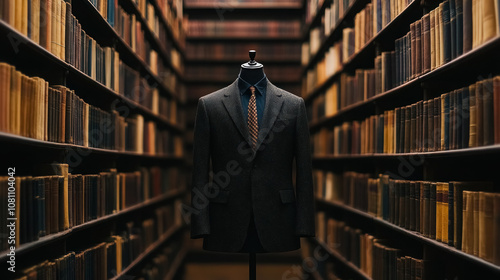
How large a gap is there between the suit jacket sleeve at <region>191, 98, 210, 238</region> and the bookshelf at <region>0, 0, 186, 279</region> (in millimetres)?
544

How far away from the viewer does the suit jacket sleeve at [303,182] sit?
2.57m

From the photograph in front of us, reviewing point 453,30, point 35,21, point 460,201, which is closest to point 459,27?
point 453,30

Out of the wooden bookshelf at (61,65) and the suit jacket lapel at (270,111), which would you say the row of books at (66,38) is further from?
the suit jacket lapel at (270,111)

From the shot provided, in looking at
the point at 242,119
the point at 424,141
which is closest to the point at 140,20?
the point at 242,119

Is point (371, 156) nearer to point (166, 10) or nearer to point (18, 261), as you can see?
point (18, 261)

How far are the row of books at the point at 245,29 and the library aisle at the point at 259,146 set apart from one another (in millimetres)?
1697

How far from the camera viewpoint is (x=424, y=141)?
2.46 metres

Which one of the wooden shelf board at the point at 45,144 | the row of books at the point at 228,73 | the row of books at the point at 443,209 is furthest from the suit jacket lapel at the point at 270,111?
the row of books at the point at 228,73

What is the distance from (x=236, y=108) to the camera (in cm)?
266

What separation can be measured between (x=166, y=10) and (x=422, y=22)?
10.5 ft

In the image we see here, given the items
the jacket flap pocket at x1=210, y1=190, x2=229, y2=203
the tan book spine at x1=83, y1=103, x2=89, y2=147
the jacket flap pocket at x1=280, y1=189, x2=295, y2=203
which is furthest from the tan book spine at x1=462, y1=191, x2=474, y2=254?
the tan book spine at x1=83, y1=103, x2=89, y2=147

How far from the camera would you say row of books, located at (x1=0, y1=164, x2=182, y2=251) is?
1864mm

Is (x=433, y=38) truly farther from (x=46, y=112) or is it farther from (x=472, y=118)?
(x=46, y=112)

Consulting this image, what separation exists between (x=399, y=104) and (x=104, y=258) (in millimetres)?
1965
